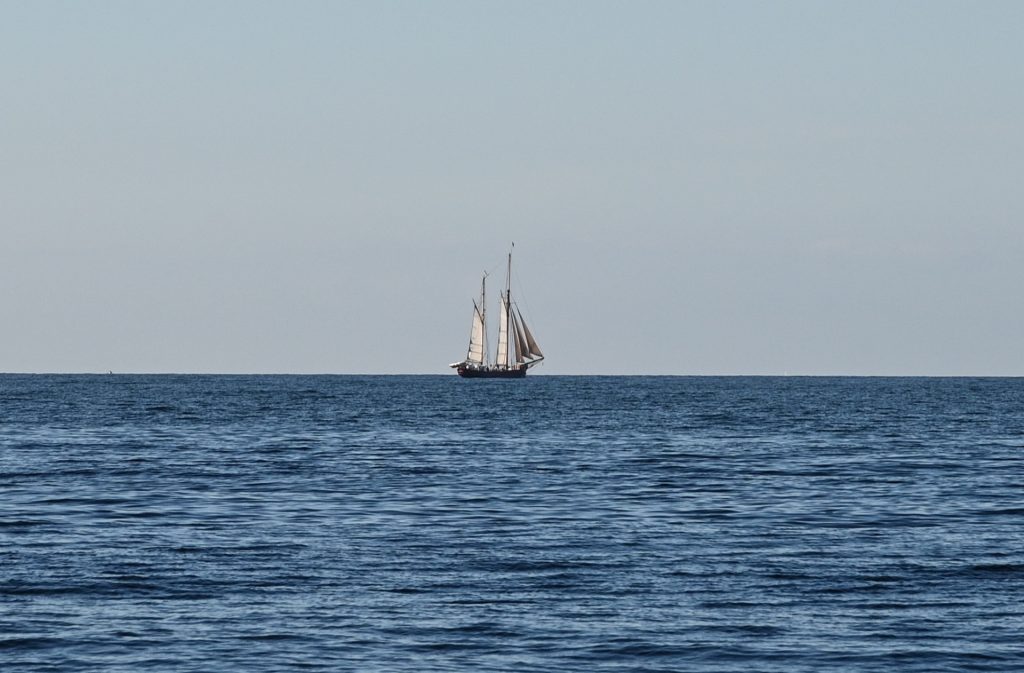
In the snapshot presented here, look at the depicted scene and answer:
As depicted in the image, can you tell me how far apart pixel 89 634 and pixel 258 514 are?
17.0 m

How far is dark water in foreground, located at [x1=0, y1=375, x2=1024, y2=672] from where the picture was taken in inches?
877

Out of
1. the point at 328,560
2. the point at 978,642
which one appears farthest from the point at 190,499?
the point at 978,642

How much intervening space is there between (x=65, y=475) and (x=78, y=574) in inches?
993

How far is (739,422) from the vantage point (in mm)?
104812

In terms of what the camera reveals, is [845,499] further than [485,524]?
Yes

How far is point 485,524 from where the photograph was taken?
37875 mm

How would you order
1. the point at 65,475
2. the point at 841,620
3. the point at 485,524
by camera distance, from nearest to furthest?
the point at 841,620
the point at 485,524
the point at 65,475

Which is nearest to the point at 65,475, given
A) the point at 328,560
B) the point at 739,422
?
the point at 328,560

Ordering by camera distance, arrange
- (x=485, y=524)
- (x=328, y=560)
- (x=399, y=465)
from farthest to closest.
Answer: (x=399, y=465)
(x=485, y=524)
(x=328, y=560)

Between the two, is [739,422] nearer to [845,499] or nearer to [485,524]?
[845,499]

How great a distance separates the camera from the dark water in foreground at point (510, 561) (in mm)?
22281

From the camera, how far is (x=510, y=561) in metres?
31.0

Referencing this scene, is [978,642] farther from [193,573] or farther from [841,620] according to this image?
[193,573]

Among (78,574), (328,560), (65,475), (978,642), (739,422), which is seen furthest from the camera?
(739,422)
